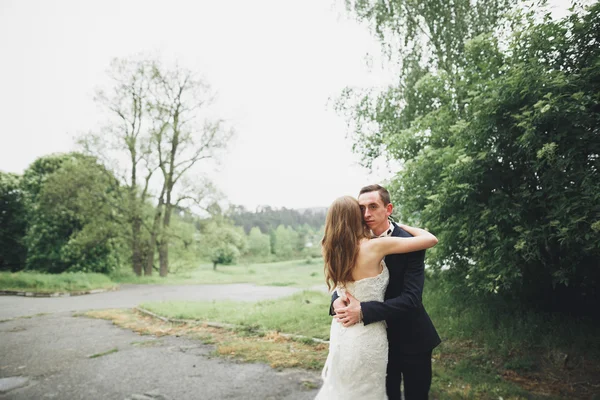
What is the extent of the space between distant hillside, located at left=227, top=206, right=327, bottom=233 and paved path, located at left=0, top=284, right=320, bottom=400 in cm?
7121

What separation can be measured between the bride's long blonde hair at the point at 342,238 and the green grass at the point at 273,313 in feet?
18.4

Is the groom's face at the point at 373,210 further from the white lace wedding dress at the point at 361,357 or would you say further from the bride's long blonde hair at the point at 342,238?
the white lace wedding dress at the point at 361,357

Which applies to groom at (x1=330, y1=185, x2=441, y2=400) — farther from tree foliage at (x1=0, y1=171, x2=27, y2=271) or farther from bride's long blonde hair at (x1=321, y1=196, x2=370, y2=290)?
tree foliage at (x1=0, y1=171, x2=27, y2=271)

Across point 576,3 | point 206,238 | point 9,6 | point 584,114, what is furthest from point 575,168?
point 206,238

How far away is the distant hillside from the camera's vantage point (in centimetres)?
8519

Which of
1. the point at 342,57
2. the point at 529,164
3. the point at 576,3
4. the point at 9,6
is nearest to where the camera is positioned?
the point at 576,3

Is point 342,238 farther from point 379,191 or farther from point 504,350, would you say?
point 504,350

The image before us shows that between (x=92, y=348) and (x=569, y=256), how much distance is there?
9.38 metres

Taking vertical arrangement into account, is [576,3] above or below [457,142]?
above

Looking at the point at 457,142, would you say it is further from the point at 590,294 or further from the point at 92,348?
the point at 92,348

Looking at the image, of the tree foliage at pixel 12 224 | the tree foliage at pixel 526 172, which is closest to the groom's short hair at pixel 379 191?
the tree foliage at pixel 526 172

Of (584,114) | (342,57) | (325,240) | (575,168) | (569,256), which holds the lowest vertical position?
(569,256)

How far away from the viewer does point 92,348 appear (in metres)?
7.61

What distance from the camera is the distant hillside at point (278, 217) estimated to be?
3354 inches
